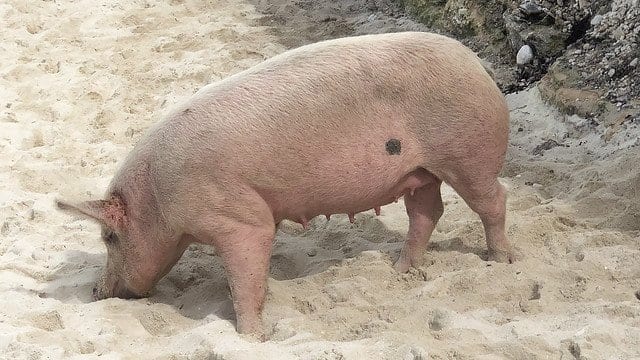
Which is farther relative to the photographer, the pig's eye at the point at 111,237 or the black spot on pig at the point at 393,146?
the pig's eye at the point at 111,237

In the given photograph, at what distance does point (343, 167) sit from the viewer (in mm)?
3680

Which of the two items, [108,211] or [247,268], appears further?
[108,211]

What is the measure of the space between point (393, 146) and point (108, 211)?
5.02 feet

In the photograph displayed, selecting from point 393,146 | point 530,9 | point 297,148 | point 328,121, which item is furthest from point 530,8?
point 297,148

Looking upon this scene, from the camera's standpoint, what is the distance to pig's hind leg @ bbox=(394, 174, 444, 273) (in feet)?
13.9

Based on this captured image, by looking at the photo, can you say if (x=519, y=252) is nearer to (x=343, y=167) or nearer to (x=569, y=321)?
(x=569, y=321)

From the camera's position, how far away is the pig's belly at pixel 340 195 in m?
3.71

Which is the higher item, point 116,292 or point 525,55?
point 525,55

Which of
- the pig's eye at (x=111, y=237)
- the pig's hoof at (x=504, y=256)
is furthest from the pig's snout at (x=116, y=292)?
the pig's hoof at (x=504, y=256)

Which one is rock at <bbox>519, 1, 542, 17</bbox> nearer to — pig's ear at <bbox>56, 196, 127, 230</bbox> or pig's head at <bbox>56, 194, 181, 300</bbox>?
pig's head at <bbox>56, 194, 181, 300</bbox>

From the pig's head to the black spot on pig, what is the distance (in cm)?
125

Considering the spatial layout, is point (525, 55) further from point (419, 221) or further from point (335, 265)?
point (335, 265)

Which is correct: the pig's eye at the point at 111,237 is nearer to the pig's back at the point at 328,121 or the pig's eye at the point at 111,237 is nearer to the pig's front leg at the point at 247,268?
the pig's back at the point at 328,121

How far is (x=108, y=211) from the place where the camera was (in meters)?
3.86
